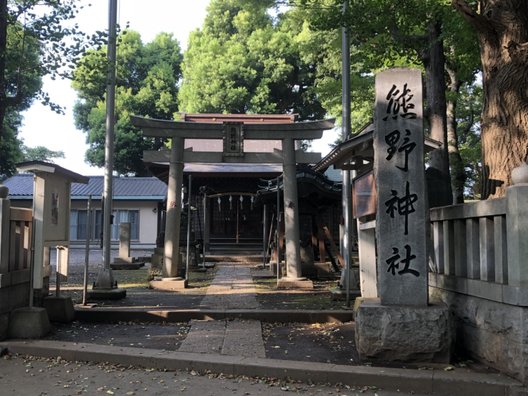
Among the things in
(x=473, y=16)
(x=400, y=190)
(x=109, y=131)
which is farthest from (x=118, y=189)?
(x=400, y=190)

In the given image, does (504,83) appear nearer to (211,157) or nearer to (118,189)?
(211,157)

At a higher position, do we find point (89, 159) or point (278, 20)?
point (278, 20)

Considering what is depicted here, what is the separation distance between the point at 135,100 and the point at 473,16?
31.7 metres

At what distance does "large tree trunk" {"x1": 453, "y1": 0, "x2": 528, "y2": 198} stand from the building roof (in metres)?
25.8

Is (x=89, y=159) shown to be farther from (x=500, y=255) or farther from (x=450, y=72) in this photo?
(x=500, y=255)

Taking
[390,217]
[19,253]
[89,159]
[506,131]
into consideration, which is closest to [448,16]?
[506,131]

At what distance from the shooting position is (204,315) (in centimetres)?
838

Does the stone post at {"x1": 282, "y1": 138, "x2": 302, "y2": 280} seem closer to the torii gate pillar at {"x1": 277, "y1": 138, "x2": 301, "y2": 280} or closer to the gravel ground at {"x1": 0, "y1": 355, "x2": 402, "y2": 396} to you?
the torii gate pillar at {"x1": 277, "y1": 138, "x2": 301, "y2": 280}

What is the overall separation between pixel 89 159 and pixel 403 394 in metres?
35.2

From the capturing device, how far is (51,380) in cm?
542

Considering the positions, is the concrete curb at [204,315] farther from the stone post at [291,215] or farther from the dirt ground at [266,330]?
the stone post at [291,215]

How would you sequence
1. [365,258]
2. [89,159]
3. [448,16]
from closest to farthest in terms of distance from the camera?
[365,258] → [448,16] → [89,159]

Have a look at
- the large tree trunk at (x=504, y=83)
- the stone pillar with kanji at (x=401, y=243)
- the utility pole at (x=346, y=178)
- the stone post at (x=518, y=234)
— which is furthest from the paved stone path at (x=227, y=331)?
the large tree trunk at (x=504, y=83)

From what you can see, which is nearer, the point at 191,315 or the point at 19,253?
the point at 19,253
